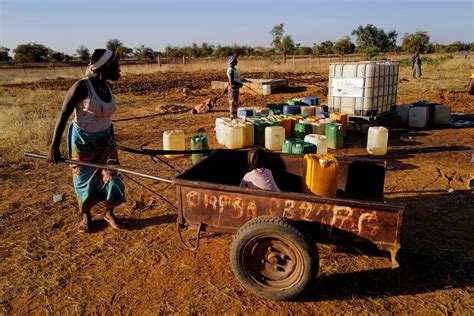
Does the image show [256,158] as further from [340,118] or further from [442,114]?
[442,114]

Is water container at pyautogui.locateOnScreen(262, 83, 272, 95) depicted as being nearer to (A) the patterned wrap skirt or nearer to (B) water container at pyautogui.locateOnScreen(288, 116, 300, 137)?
(B) water container at pyautogui.locateOnScreen(288, 116, 300, 137)

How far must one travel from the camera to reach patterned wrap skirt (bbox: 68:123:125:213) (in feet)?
13.0

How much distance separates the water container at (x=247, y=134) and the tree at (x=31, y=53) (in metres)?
48.9

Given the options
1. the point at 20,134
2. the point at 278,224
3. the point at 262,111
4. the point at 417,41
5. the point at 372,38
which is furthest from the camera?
the point at 417,41

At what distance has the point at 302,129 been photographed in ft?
25.1

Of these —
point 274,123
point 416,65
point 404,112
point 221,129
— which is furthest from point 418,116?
point 416,65

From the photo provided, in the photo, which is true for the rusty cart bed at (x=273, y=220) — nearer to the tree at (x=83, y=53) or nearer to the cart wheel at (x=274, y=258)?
the cart wheel at (x=274, y=258)

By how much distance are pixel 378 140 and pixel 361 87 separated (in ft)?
6.22

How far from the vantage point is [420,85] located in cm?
1692

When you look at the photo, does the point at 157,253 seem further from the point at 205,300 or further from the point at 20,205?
the point at 20,205

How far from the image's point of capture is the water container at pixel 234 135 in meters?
7.55

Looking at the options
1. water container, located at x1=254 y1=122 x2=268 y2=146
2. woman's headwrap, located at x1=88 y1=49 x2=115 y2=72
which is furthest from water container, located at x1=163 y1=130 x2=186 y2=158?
woman's headwrap, located at x1=88 y1=49 x2=115 y2=72

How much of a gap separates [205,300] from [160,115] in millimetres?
10104

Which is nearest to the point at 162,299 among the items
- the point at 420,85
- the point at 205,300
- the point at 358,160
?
the point at 205,300
